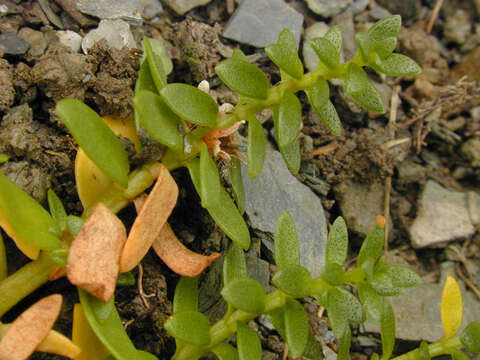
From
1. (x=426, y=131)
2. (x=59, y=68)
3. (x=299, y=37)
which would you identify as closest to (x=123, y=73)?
(x=59, y=68)

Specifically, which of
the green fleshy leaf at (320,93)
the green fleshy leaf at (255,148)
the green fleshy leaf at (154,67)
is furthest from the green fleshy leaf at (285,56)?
the green fleshy leaf at (154,67)

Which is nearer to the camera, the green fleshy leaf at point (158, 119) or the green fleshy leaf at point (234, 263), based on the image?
the green fleshy leaf at point (158, 119)

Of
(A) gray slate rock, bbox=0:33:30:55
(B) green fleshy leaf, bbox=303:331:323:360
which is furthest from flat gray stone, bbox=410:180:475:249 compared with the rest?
(A) gray slate rock, bbox=0:33:30:55

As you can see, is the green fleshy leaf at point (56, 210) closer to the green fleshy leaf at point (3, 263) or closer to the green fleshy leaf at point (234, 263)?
the green fleshy leaf at point (3, 263)

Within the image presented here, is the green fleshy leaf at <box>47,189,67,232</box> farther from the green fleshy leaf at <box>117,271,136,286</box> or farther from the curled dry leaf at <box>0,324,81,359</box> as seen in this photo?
the curled dry leaf at <box>0,324,81,359</box>

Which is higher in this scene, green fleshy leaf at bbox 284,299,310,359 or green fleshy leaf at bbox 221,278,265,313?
green fleshy leaf at bbox 221,278,265,313

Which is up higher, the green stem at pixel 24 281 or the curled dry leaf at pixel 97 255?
the curled dry leaf at pixel 97 255

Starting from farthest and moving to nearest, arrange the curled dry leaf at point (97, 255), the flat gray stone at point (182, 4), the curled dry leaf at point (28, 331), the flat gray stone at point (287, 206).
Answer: the flat gray stone at point (182, 4), the flat gray stone at point (287, 206), the curled dry leaf at point (97, 255), the curled dry leaf at point (28, 331)

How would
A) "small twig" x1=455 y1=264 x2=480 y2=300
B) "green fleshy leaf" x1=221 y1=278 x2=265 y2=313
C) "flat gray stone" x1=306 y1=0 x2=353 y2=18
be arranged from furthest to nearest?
"flat gray stone" x1=306 y1=0 x2=353 y2=18, "small twig" x1=455 y1=264 x2=480 y2=300, "green fleshy leaf" x1=221 y1=278 x2=265 y2=313

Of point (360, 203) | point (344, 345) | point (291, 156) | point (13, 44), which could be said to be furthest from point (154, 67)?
point (360, 203)
